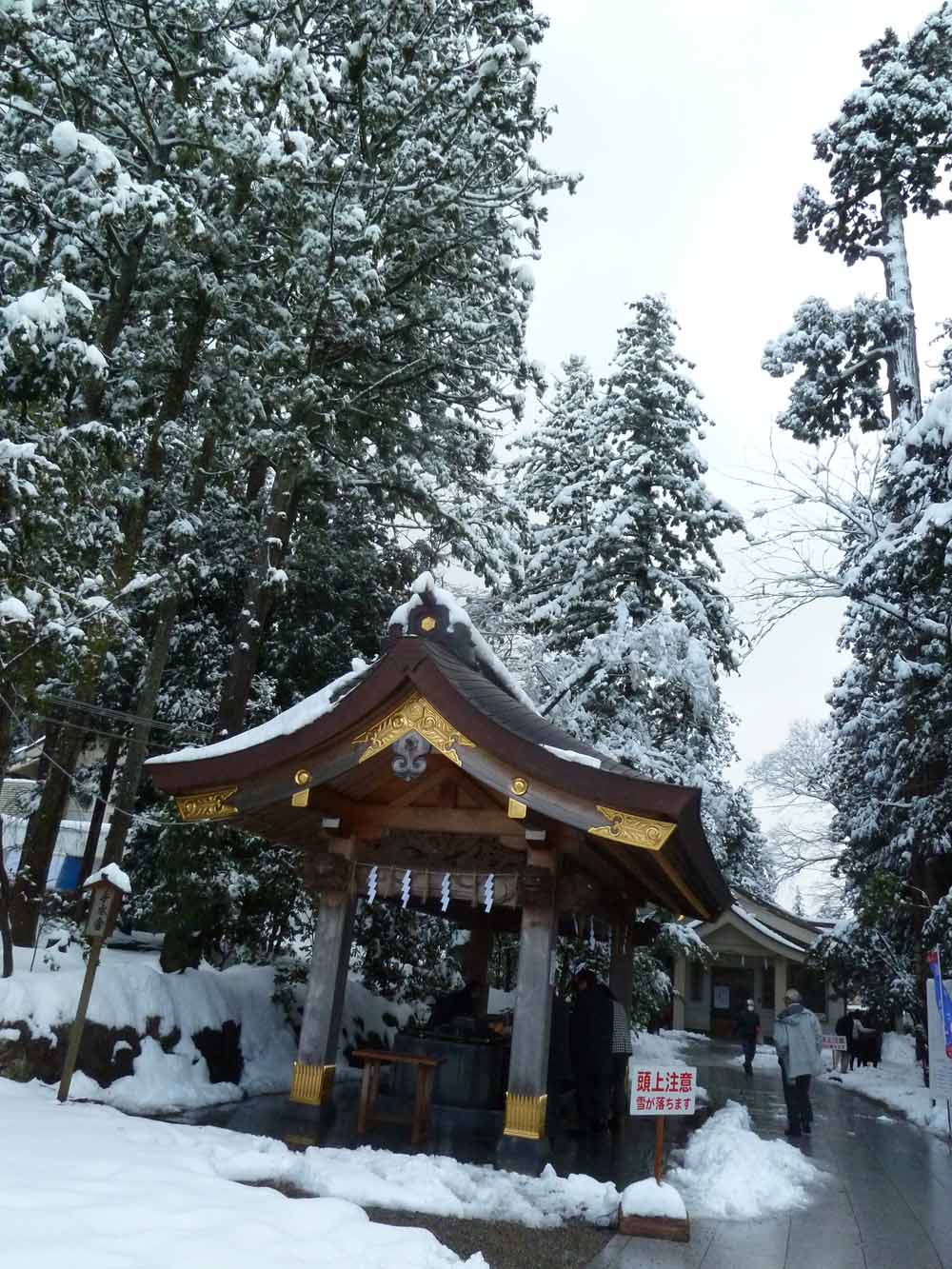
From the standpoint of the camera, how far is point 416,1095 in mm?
9094

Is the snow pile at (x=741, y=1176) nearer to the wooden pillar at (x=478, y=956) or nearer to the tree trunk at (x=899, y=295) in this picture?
the wooden pillar at (x=478, y=956)

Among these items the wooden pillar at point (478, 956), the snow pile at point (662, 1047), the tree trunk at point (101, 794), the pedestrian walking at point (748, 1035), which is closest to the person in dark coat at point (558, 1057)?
the wooden pillar at point (478, 956)

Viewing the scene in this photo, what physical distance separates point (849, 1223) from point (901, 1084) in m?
13.8

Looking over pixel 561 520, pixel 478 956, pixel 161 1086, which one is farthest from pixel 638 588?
pixel 161 1086

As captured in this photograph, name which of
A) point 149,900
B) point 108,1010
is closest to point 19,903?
point 149,900

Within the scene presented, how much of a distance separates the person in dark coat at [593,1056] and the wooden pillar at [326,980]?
306cm

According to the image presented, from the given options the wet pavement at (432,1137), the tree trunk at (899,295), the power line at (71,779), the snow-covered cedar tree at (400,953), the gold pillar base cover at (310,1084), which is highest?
the tree trunk at (899,295)

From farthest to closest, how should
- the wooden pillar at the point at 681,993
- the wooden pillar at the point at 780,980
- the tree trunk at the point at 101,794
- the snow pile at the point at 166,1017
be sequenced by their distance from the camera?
the wooden pillar at the point at 681,993
the wooden pillar at the point at 780,980
the tree trunk at the point at 101,794
the snow pile at the point at 166,1017

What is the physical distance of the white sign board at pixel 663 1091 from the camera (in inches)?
262

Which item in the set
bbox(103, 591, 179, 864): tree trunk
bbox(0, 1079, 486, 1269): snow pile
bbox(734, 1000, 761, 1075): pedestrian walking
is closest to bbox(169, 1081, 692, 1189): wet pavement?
bbox(0, 1079, 486, 1269): snow pile

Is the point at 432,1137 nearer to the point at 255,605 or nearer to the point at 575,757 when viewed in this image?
the point at 575,757

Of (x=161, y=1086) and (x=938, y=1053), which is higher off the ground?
(x=938, y=1053)

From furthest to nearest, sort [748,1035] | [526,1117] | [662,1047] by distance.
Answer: [662,1047], [748,1035], [526,1117]

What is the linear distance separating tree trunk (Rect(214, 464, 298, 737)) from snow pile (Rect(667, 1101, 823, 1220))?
8167 mm
